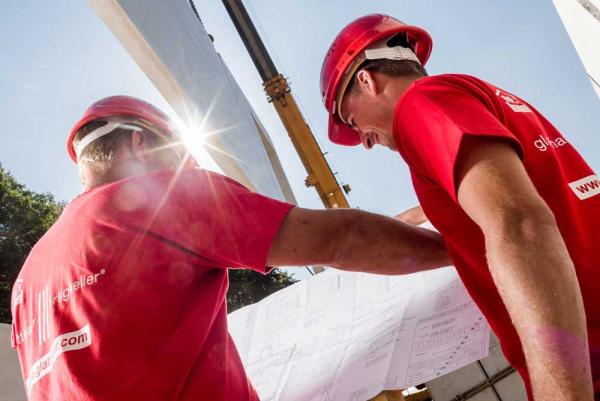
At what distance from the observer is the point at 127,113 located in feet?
6.01

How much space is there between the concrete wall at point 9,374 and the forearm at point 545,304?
9.61 ft

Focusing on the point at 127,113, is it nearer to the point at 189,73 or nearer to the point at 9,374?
the point at 9,374

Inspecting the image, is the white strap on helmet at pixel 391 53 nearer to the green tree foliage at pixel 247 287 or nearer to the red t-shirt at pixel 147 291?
the red t-shirt at pixel 147 291

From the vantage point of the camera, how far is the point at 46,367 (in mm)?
1398

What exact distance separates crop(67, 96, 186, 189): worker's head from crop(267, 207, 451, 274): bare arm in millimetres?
691

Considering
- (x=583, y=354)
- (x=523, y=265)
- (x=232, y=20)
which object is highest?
(x=232, y=20)

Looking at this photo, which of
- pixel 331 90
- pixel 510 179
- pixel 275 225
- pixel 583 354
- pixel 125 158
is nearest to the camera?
pixel 583 354

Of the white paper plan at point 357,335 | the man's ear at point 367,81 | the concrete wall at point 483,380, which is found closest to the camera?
the man's ear at point 367,81

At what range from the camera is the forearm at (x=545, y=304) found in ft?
Answer: 2.60

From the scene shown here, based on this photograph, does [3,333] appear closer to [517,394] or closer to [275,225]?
[275,225]

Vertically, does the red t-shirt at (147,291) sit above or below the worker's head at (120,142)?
below

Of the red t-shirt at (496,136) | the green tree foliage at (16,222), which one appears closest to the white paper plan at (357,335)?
the red t-shirt at (496,136)

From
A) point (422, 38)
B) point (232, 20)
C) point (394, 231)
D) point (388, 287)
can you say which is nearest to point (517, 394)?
point (388, 287)

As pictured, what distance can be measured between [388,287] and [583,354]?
160cm
